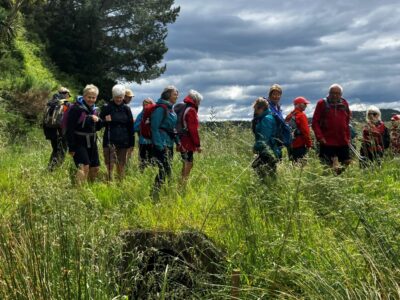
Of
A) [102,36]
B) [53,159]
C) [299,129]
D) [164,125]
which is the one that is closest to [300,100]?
[299,129]

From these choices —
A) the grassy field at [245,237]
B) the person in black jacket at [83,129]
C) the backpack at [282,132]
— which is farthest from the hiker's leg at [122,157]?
the backpack at [282,132]

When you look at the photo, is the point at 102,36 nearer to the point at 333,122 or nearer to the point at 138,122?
the point at 138,122

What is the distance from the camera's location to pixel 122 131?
26.6ft

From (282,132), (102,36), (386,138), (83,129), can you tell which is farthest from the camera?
(102,36)

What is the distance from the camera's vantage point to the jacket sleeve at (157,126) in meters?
7.32

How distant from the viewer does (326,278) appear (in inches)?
128

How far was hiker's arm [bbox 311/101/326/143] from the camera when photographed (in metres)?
8.24

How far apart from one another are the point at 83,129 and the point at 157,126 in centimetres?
101

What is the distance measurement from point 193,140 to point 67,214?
4094 mm

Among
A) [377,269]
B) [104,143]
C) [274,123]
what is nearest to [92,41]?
[104,143]

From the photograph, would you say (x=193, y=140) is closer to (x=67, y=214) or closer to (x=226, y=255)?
(x=226, y=255)

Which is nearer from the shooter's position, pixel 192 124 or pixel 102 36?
pixel 192 124

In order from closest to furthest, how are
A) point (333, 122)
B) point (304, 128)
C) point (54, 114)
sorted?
1. point (304, 128)
2. point (333, 122)
3. point (54, 114)

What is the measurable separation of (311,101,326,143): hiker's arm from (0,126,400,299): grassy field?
104 inches
